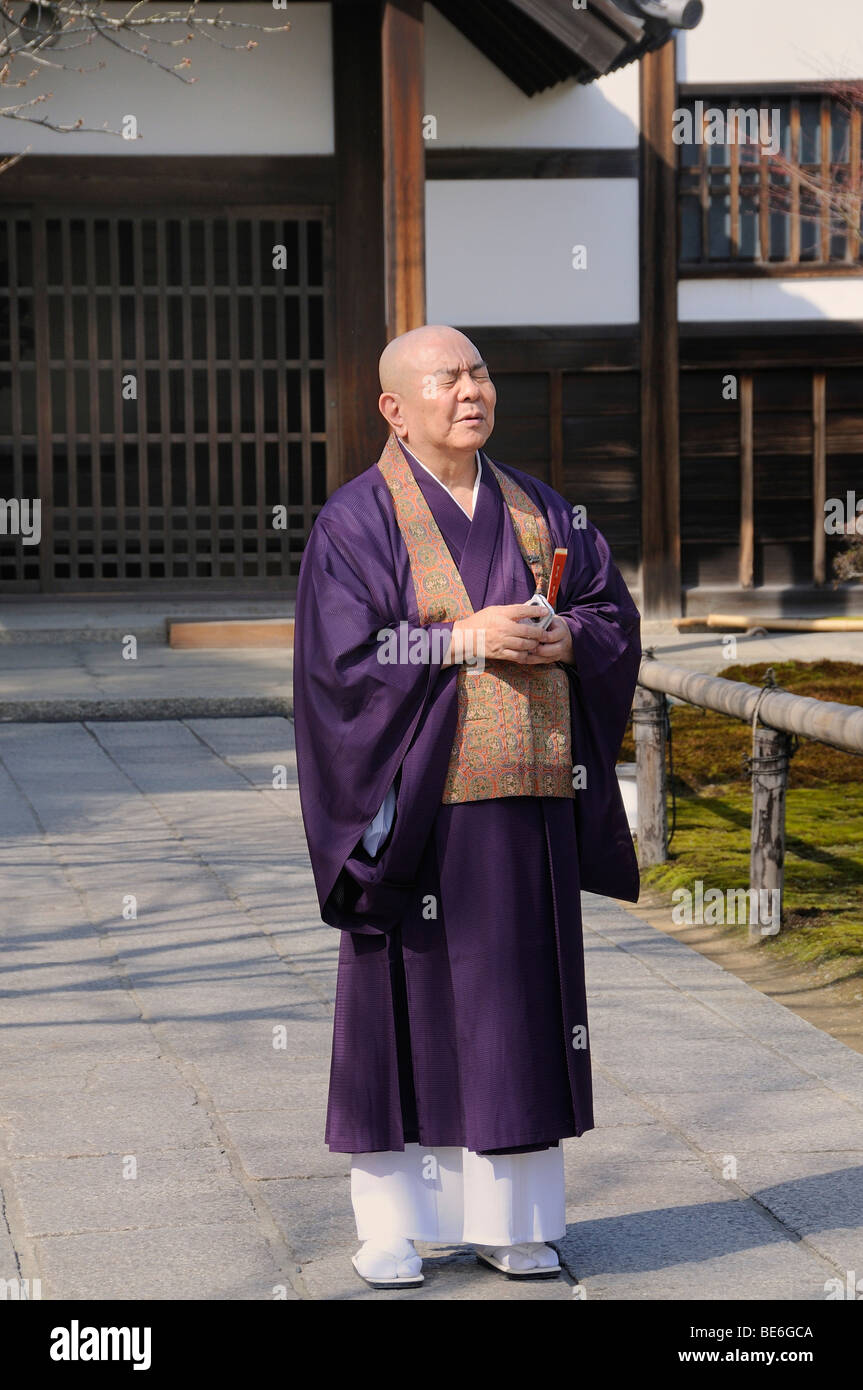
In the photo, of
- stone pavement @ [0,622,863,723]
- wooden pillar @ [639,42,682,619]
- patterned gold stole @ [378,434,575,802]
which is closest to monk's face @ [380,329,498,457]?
patterned gold stole @ [378,434,575,802]

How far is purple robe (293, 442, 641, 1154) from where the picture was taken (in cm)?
340

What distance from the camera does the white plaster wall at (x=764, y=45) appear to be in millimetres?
13734

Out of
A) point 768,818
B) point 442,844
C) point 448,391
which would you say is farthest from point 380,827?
point 768,818

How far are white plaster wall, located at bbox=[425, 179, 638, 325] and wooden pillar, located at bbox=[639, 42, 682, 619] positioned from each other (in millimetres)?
145

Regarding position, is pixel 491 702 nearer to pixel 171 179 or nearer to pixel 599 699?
pixel 599 699

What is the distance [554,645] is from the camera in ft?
11.3

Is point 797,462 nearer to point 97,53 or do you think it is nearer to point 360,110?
point 360,110

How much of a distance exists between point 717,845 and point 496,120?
795 cm

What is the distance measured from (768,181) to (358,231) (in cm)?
319

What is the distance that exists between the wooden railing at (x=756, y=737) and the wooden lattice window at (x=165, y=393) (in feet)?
22.8

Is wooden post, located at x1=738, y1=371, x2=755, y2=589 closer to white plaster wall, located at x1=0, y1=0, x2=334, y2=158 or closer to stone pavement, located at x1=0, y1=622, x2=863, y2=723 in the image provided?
stone pavement, located at x1=0, y1=622, x2=863, y2=723

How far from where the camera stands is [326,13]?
13.5 m

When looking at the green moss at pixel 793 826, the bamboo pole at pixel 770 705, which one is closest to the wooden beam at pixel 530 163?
the green moss at pixel 793 826

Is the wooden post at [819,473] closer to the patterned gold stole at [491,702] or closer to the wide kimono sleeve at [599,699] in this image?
the wide kimono sleeve at [599,699]
